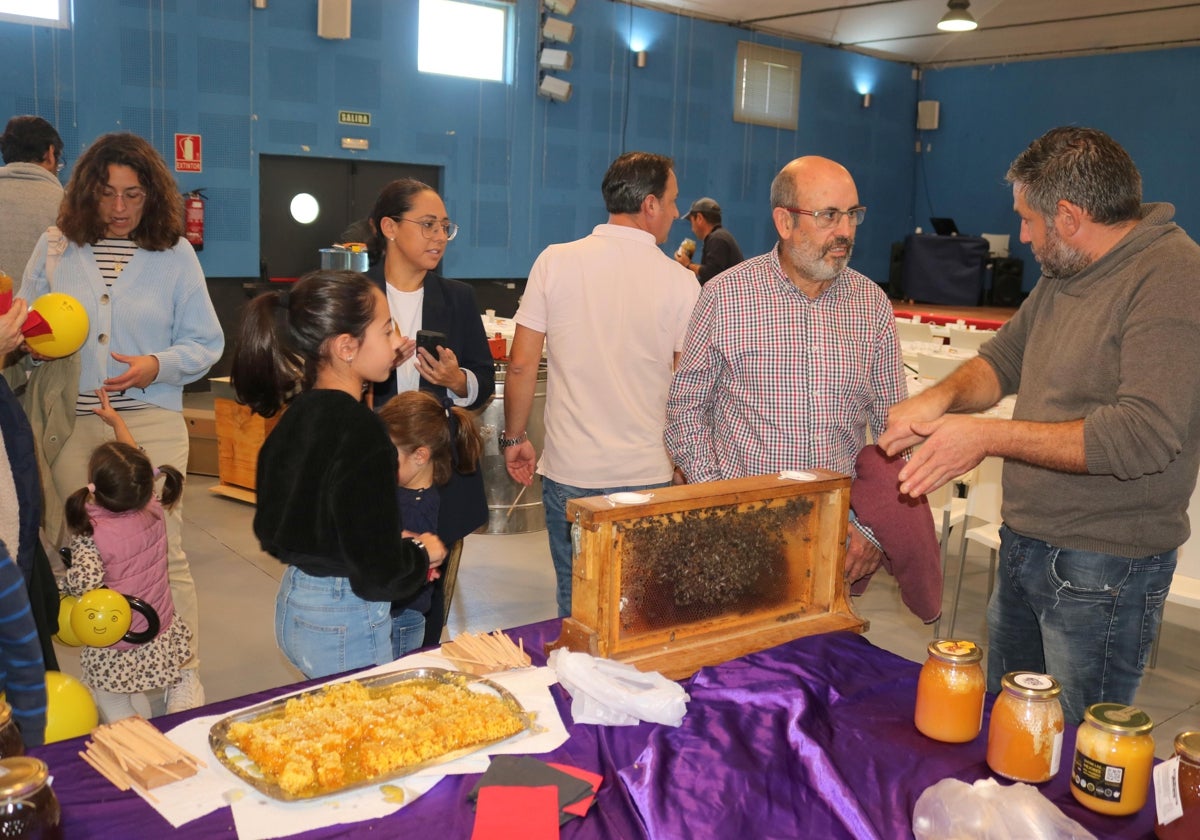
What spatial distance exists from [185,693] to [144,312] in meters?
1.13

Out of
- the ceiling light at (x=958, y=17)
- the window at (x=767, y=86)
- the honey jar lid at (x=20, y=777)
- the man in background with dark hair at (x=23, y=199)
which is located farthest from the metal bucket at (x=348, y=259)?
the window at (x=767, y=86)

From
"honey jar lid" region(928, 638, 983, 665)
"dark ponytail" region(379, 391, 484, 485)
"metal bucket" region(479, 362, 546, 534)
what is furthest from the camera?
"metal bucket" region(479, 362, 546, 534)

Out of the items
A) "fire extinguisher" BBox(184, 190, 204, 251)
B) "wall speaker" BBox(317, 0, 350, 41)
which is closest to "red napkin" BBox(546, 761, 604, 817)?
"fire extinguisher" BBox(184, 190, 204, 251)

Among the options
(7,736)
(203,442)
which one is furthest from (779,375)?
(203,442)

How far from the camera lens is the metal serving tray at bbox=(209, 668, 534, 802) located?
4.70 ft

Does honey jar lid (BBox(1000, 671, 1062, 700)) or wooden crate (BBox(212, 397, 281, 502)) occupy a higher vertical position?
honey jar lid (BBox(1000, 671, 1062, 700))

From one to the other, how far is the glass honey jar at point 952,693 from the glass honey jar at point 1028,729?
8 centimetres

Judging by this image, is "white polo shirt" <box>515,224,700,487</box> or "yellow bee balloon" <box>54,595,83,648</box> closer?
"yellow bee balloon" <box>54,595,83,648</box>

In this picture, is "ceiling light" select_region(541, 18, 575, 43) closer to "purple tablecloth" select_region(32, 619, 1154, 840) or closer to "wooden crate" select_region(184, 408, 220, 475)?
"wooden crate" select_region(184, 408, 220, 475)

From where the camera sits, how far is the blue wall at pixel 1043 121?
1230 cm

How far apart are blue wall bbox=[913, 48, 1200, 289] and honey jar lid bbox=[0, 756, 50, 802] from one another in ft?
41.7

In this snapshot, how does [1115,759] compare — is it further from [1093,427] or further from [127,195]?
[127,195]

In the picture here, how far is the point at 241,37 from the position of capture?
8.63 m

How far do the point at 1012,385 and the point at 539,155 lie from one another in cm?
878
